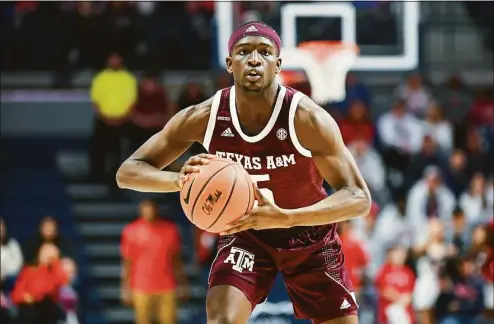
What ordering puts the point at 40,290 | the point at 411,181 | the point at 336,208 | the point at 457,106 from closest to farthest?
the point at 336,208
the point at 40,290
the point at 411,181
the point at 457,106

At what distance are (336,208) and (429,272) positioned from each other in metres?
6.26

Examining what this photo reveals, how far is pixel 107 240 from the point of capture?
48.0 ft

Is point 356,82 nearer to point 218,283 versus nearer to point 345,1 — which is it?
point 345,1

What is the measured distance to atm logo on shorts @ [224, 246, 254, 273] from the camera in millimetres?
5691

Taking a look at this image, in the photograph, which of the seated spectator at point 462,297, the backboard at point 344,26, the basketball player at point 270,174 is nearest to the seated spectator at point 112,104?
the backboard at point 344,26

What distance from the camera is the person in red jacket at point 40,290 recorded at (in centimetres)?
1076

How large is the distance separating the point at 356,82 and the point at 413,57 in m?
1.99

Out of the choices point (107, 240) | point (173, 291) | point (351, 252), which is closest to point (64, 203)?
point (107, 240)

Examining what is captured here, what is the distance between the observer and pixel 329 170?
5512 mm

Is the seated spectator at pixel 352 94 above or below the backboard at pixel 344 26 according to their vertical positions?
below

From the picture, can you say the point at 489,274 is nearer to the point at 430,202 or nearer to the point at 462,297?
the point at 462,297

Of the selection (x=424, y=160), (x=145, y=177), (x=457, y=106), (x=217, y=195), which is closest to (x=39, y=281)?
(x=424, y=160)

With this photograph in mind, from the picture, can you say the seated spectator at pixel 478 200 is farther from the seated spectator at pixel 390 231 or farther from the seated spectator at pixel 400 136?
the seated spectator at pixel 400 136

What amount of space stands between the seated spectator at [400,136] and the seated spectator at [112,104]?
3357 mm
